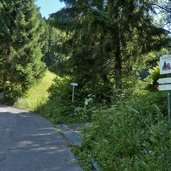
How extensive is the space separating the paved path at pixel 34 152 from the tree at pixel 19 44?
17.8m

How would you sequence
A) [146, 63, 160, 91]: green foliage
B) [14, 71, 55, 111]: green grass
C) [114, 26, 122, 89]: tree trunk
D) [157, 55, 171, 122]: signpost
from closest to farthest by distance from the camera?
[157, 55, 171, 122]: signpost → [114, 26, 122, 89]: tree trunk → [146, 63, 160, 91]: green foliage → [14, 71, 55, 111]: green grass

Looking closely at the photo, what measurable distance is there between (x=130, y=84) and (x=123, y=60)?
4.10ft

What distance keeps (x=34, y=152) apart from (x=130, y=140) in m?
2.82

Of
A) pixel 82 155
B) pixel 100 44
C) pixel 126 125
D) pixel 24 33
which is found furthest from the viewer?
pixel 24 33

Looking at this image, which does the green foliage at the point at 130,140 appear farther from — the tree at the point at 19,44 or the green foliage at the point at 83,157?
the tree at the point at 19,44

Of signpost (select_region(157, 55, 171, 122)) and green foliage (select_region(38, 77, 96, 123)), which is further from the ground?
signpost (select_region(157, 55, 171, 122))

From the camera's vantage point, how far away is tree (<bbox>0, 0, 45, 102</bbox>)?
3011cm

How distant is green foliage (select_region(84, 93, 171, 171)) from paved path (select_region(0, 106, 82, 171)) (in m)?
0.71

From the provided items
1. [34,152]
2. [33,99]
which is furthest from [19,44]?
[34,152]

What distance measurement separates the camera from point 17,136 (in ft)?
37.3

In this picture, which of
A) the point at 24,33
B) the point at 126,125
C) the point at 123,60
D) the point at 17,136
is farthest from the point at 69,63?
the point at 24,33

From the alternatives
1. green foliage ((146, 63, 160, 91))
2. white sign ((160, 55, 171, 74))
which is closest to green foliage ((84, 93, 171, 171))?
white sign ((160, 55, 171, 74))

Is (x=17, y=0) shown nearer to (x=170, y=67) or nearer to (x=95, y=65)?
(x=95, y=65)

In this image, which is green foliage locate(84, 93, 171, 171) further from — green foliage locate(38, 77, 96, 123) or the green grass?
the green grass
